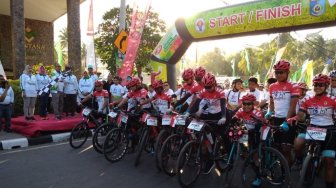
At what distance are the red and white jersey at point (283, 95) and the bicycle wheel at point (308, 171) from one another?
3.52ft

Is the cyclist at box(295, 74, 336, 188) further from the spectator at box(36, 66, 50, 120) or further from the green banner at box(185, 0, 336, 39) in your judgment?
the spectator at box(36, 66, 50, 120)

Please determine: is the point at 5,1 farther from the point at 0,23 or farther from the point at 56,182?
the point at 56,182

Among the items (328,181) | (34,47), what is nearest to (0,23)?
(34,47)

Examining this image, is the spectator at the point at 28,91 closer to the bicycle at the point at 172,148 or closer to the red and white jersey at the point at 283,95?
the bicycle at the point at 172,148

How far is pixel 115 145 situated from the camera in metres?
7.50

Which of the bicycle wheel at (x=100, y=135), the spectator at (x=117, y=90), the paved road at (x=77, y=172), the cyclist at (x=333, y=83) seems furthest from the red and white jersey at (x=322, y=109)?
the spectator at (x=117, y=90)

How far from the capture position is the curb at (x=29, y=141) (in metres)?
9.12

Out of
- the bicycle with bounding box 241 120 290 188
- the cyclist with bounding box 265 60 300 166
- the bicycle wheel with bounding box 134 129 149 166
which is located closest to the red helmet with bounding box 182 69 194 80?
the bicycle wheel with bounding box 134 129 149 166

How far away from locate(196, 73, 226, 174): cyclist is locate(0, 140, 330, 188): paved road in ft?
2.81

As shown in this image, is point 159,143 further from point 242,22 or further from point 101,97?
point 242,22

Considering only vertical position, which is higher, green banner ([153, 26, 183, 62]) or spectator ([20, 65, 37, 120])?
green banner ([153, 26, 183, 62])

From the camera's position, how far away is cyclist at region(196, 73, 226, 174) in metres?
6.19

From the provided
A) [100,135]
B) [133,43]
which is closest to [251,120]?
[100,135]

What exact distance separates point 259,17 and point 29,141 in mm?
7199
